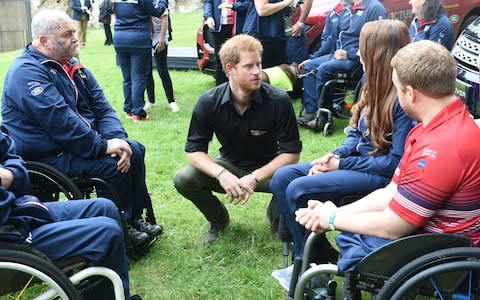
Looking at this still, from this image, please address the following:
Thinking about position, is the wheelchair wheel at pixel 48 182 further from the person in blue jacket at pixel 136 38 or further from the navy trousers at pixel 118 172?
the person in blue jacket at pixel 136 38

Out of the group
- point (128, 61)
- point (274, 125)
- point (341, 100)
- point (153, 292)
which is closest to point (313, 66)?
point (341, 100)

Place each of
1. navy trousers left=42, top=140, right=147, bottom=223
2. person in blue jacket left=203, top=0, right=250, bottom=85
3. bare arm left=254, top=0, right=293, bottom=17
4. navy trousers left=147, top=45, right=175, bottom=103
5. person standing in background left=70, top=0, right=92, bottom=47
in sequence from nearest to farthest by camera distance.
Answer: navy trousers left=42, top=140, right=147, bottom=223
bare arm left=254, top=0, right=293, bottom=17
person in blue jacket left=203, top=0, right=250, bottom=85
navy trousers left=147, top=45, right=175, bottom=103
person standing in background left=70, top=0, right=92, bottom=47

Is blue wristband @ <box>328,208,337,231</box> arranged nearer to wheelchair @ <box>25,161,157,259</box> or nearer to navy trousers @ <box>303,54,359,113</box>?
wheelchair @ <box>25,161,157,259</box>

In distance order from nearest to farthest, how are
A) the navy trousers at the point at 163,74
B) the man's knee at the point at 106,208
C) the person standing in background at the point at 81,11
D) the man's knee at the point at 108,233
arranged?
the man's knee at the point at 108,233 < the man's knee at the point at 106,208 < the navy trousers at the point at 163,74 < the person standing in background at the point at 81,11

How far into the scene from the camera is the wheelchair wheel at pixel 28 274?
206 cm

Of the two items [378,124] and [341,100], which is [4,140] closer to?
[378,124]

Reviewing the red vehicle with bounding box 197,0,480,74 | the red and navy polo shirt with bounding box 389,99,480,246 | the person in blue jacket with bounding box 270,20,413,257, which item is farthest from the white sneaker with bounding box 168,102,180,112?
the red and navy polo shirt with bounding box 389,99,480,246

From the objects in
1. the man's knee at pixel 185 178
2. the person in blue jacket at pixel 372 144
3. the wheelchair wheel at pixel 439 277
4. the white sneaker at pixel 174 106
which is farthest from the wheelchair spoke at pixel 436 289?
the white sneaker at pixel 174 106

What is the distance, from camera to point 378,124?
2789mm

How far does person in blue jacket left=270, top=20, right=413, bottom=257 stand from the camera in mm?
2754

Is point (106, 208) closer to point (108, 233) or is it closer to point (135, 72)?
point (108, 233)

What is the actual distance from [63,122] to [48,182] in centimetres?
35

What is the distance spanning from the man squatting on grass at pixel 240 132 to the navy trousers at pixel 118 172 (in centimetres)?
26

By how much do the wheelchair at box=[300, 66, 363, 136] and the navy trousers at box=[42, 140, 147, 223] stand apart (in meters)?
2.66
